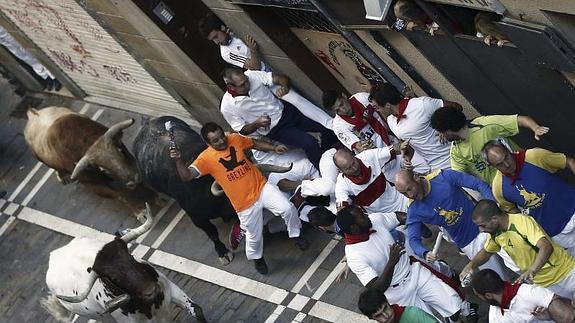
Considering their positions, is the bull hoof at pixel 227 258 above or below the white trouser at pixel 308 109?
below

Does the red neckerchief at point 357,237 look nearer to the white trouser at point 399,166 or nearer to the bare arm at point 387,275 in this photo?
the bare arm at point 387,275

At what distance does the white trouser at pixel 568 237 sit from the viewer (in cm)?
1117

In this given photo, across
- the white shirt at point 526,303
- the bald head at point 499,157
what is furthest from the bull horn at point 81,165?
the white shirt at point 526,303

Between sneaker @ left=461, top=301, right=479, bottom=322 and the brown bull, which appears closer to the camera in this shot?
sneaker @ left=461, top=301, right=479, bottom=322

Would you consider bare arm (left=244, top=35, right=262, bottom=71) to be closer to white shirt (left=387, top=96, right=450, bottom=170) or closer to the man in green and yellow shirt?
white shirt (left=387, top=96, right=450, bottom=170)

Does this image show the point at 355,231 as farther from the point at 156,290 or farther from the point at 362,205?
the point at 156,290

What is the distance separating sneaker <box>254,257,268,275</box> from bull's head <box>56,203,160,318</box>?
4.96ft

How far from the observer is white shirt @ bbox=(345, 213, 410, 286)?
11.6 m

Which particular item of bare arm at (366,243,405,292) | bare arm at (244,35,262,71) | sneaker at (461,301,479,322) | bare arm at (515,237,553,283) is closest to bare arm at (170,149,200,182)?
bare arm at (244,35,262,71)

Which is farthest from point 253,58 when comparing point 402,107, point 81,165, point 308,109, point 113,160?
point 81,165

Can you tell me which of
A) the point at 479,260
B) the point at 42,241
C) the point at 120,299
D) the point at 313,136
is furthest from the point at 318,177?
the point at 42,241

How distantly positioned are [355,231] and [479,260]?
1.23m

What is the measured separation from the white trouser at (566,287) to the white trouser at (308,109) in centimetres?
483

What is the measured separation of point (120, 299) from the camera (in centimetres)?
1359
